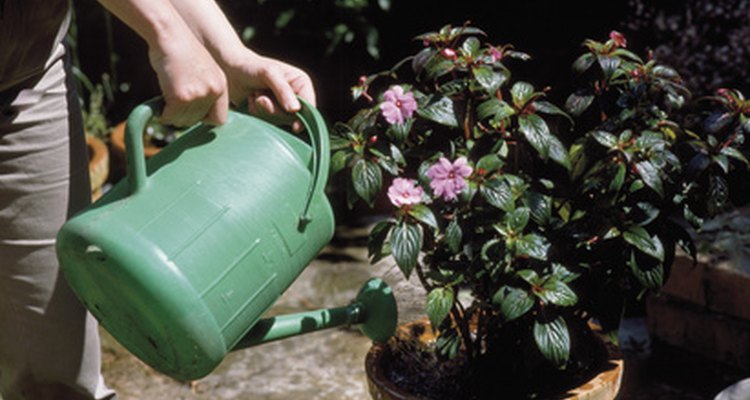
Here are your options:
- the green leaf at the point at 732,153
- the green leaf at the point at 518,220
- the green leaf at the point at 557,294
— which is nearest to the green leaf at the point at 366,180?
the green leaf at the point at 518,220

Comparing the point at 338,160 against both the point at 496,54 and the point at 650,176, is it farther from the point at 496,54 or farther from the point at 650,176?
the point at 650,176

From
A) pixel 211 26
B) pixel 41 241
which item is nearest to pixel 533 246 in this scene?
pixel 211 26

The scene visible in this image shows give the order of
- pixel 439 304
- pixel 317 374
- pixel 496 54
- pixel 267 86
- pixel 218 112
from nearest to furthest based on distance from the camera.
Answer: pixel 218 112 < pixel 267 86 < pixel 439 304 < pixel 496 54 < pixel 317 374

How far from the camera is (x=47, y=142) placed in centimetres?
188

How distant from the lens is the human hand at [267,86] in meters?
1.80

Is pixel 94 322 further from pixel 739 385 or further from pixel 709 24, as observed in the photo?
pixel 709 24

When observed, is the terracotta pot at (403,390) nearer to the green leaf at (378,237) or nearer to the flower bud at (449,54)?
the green leaf at (378,237)

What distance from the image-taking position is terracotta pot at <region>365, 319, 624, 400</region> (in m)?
1.98

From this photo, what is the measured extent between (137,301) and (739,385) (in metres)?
0.99

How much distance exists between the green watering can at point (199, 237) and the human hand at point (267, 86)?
0.06 meters

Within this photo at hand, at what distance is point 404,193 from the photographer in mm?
1921

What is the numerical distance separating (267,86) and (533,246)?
55cm

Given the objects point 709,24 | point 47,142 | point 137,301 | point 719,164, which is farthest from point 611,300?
point 709,24

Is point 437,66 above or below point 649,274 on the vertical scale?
above
